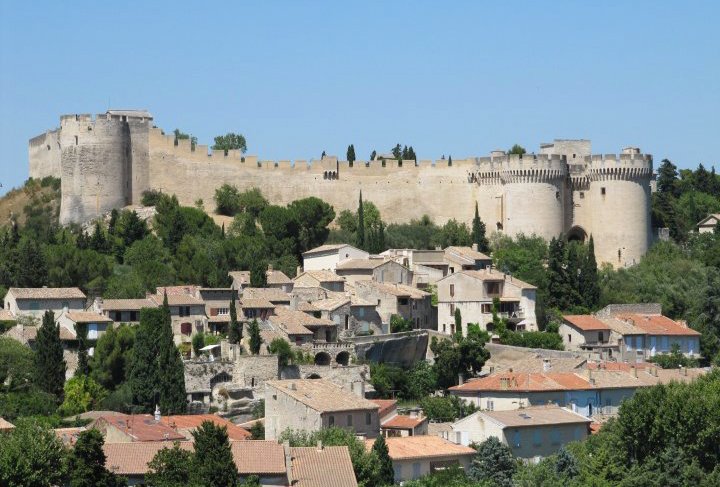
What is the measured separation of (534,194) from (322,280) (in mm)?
15082

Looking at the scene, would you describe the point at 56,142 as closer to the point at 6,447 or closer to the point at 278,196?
the point at 278,196

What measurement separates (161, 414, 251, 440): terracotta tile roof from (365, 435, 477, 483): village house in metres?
3.94

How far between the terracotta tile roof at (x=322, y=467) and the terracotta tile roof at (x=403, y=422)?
6620mm

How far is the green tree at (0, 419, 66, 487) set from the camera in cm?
4409

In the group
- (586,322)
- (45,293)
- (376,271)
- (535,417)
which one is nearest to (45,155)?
(376,271)

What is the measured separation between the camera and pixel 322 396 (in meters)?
53.4

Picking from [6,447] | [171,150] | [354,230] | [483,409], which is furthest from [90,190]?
[6,447]

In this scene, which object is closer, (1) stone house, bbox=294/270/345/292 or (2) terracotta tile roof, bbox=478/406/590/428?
(2) terracotta tile roof, bbox=478/406/590/428

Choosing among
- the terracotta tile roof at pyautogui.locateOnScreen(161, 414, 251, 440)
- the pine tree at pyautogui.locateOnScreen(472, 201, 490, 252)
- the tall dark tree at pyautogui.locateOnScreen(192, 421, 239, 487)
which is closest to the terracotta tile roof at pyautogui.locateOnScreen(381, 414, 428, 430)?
the terracotta tile roof at pyautogui.locateOnScreen(161, 414, 251, 440)

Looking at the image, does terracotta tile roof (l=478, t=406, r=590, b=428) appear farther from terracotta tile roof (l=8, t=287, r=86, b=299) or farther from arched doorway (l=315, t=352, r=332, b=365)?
terracotta tile roof (l=8, t=287, r=86, b=299)

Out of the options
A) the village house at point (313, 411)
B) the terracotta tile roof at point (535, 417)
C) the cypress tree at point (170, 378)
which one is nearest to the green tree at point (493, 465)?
the terracotta tile roof at point (535, 417)

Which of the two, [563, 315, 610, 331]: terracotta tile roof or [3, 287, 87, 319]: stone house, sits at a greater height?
[3, 287, 87, 319]: stone house

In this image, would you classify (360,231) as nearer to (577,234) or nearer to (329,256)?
(329,256)

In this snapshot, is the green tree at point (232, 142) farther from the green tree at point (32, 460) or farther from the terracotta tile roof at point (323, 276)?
the green tree at point (32, 460)
